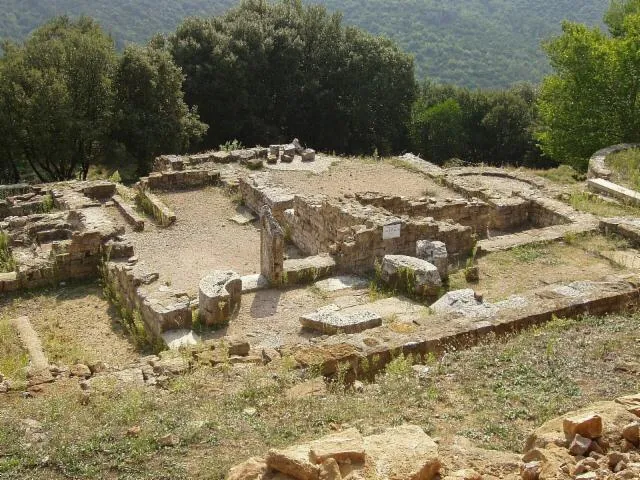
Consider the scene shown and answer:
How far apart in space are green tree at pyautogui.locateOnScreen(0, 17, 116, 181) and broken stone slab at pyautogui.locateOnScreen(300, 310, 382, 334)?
14.8m

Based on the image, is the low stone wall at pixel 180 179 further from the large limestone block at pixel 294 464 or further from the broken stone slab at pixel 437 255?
the large limestone block at pixel 294 464

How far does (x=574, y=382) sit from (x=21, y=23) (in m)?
53.6

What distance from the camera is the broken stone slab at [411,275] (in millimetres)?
11508

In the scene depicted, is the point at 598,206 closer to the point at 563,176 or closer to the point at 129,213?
the point at 563,176

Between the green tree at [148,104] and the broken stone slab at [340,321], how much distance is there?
1589 centimetres

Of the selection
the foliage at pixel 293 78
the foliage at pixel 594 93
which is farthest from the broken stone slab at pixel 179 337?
the foliage at pixel 293 78

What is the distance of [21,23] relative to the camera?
51219 mm

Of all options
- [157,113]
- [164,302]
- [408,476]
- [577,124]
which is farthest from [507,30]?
[408,476]

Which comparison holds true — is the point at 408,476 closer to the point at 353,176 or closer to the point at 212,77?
the point at 353,176

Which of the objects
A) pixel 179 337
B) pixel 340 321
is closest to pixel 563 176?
pixel 340 321

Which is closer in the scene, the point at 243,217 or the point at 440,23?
the point at 243,217

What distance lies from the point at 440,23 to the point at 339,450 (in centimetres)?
7314

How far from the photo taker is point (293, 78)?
30328 mm

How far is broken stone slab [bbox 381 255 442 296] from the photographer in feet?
37.8
